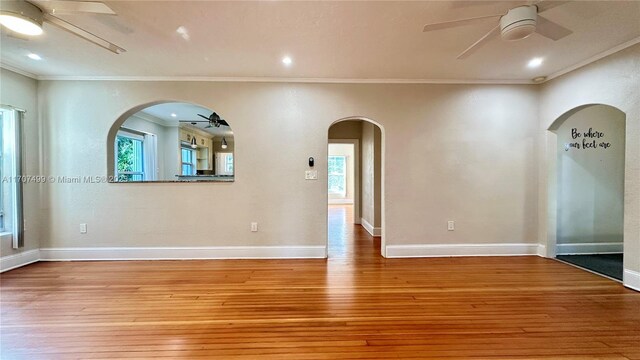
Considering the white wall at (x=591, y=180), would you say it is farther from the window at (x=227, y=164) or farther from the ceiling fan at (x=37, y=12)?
the window at (x=227, y=164)

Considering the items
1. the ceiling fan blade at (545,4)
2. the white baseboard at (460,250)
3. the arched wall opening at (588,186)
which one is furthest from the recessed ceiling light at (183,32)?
the arched wall opening at (588,186)

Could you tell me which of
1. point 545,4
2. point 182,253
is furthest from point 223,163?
point 545,4

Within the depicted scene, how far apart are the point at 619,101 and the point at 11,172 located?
22.9 feet

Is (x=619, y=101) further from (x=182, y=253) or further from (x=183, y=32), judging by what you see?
(x=182, y=253)

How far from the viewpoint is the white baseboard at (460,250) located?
391 cm

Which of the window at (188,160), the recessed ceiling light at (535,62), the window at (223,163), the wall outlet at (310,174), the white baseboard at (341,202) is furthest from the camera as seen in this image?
the white baseboard at (341,202)

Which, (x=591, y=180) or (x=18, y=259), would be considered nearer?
(x=18, y=259)

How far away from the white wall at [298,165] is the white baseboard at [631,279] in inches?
44.7

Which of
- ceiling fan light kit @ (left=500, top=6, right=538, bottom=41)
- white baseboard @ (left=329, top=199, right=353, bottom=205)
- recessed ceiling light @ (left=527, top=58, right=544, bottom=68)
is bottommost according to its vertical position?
white baseboard @ (left=329, top=199, right=353, bottom=205)

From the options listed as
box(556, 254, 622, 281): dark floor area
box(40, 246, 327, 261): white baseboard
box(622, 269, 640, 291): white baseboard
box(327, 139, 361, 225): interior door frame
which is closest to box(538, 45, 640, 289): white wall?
box(622, 269, 640, 291): white baseboard

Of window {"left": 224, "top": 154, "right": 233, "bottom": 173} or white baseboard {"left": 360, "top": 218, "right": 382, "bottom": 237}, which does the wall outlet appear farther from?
window {"left": 224, "top": 154, "right": 233, "bottom": 173}

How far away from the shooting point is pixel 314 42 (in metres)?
2.71

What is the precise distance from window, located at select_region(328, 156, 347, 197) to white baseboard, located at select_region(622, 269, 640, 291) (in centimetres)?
833

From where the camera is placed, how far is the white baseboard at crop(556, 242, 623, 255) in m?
4.01
